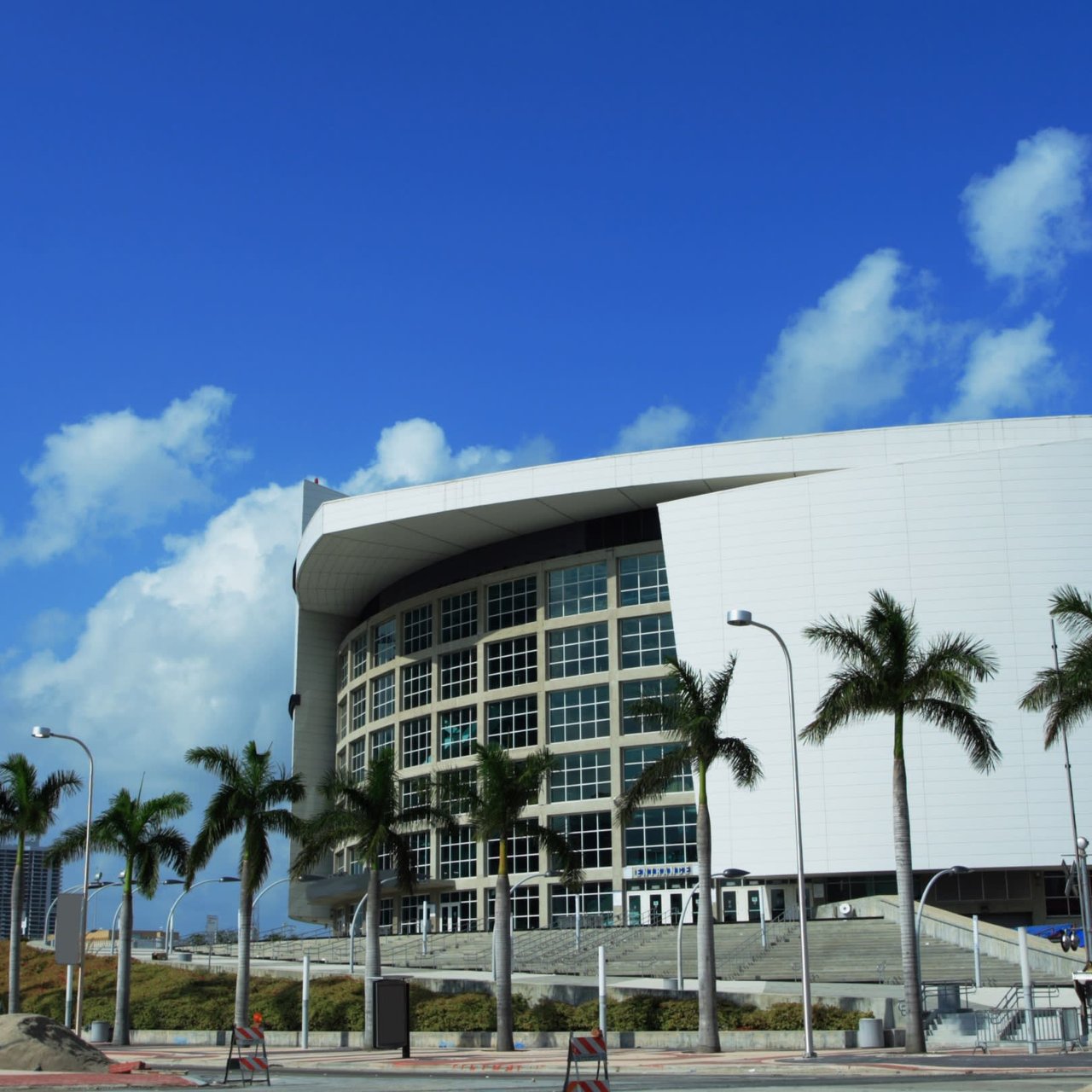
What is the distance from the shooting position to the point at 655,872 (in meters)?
70.4

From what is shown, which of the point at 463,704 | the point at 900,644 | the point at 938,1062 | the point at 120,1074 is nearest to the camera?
the point at 120,1074

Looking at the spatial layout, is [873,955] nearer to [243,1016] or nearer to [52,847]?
[243,1016]

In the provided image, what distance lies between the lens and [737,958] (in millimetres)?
51438

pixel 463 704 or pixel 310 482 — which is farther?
pixel 310 482

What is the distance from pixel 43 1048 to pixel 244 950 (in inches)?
659

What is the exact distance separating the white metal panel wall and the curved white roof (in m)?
2.09

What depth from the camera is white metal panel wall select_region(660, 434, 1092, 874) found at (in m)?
60.6

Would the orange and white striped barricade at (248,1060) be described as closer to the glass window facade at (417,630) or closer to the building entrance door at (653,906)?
the building entrance door at (653,906)

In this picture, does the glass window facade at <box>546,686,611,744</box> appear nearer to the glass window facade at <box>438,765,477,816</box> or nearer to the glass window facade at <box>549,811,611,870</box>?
the glass window facade at <box>549,811,611,870</box>

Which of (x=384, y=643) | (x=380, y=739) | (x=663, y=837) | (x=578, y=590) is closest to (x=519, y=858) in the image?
(x=663, y=837)

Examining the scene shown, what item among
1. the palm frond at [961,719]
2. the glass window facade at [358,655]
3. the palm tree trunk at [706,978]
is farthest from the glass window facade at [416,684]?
the palm frond at [961,719]

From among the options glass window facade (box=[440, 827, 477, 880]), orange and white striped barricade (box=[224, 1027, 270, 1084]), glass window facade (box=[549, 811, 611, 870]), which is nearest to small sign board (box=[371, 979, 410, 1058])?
orange and white striped barricade (box=[224, 1027, 270, 1084])

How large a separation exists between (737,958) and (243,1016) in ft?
59.5

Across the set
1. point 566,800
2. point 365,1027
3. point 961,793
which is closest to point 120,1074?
point 365,1027
